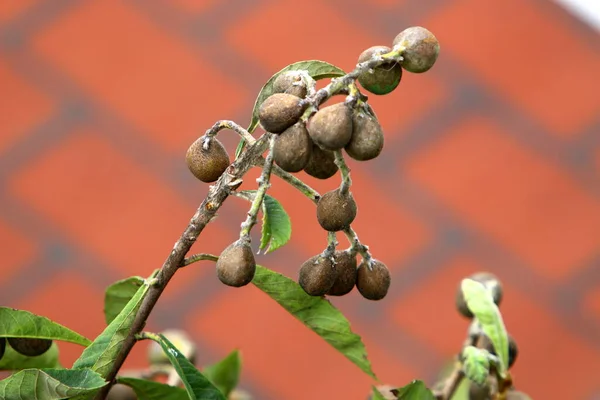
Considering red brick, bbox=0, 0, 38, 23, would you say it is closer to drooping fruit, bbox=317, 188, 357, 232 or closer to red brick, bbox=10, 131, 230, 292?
red brick, bbox=10, 131, 230, 292

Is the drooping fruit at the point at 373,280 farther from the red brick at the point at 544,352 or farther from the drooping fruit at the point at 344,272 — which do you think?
the red brick at the point at 544,352

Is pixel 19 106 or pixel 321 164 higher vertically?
pixel 19 106

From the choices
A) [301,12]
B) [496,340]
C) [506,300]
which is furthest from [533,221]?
[496,340]

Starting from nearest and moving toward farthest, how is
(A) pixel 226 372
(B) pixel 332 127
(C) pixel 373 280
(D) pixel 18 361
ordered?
(B) pixel 332 127 → (C) pixel 373 280 → (D) pixel 18 361 → (A) pixel 226 372

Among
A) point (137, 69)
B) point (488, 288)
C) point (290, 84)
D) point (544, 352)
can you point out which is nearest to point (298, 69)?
point (290, 84)

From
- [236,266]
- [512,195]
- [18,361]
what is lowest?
[18,361]

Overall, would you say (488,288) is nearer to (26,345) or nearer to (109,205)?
(26,345)
